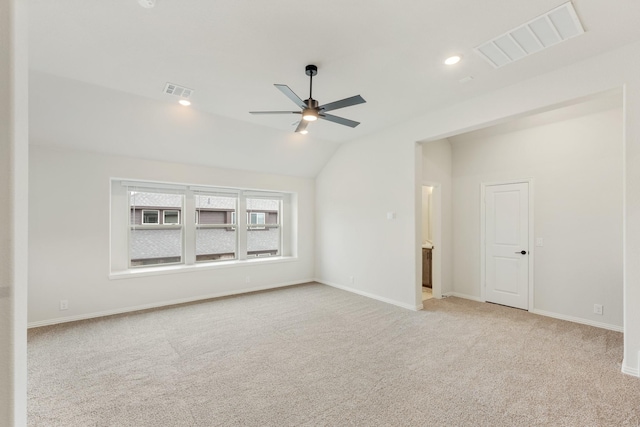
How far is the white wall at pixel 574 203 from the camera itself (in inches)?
150

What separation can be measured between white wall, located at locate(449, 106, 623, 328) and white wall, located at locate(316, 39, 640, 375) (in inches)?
55.7

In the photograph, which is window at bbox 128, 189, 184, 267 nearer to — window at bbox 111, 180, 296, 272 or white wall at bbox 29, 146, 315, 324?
window at bbox 111, 180, 296, 272

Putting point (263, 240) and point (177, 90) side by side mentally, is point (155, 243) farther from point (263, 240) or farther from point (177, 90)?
point (177, 90)

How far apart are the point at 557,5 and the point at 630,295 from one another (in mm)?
2654

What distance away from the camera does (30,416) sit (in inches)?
83.7

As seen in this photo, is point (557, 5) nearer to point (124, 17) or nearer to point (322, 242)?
point (124, 17)

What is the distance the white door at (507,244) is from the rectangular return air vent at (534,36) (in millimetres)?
2555

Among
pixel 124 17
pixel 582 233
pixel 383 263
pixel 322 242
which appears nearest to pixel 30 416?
pixel 124 17

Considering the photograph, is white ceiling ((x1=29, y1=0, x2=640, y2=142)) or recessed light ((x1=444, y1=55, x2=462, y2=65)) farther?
recessed light ((x1=444, y1=55, x2=462, y2=65))

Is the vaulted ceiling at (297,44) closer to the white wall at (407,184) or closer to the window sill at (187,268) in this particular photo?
the white wall at (407,184)

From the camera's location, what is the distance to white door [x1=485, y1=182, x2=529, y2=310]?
15.2 ft

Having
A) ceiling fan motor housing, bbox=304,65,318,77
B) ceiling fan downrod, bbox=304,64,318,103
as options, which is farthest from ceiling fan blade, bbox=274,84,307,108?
ceiling fan motor housing, bbox=304,65,318,77

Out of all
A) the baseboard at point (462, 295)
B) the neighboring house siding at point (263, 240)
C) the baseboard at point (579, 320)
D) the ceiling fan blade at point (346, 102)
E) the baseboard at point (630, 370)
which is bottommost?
the baseboard at point (462, 295)

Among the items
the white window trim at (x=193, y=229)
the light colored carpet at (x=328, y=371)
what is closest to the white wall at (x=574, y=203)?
the light colored carpet at (x=328, y=371)
